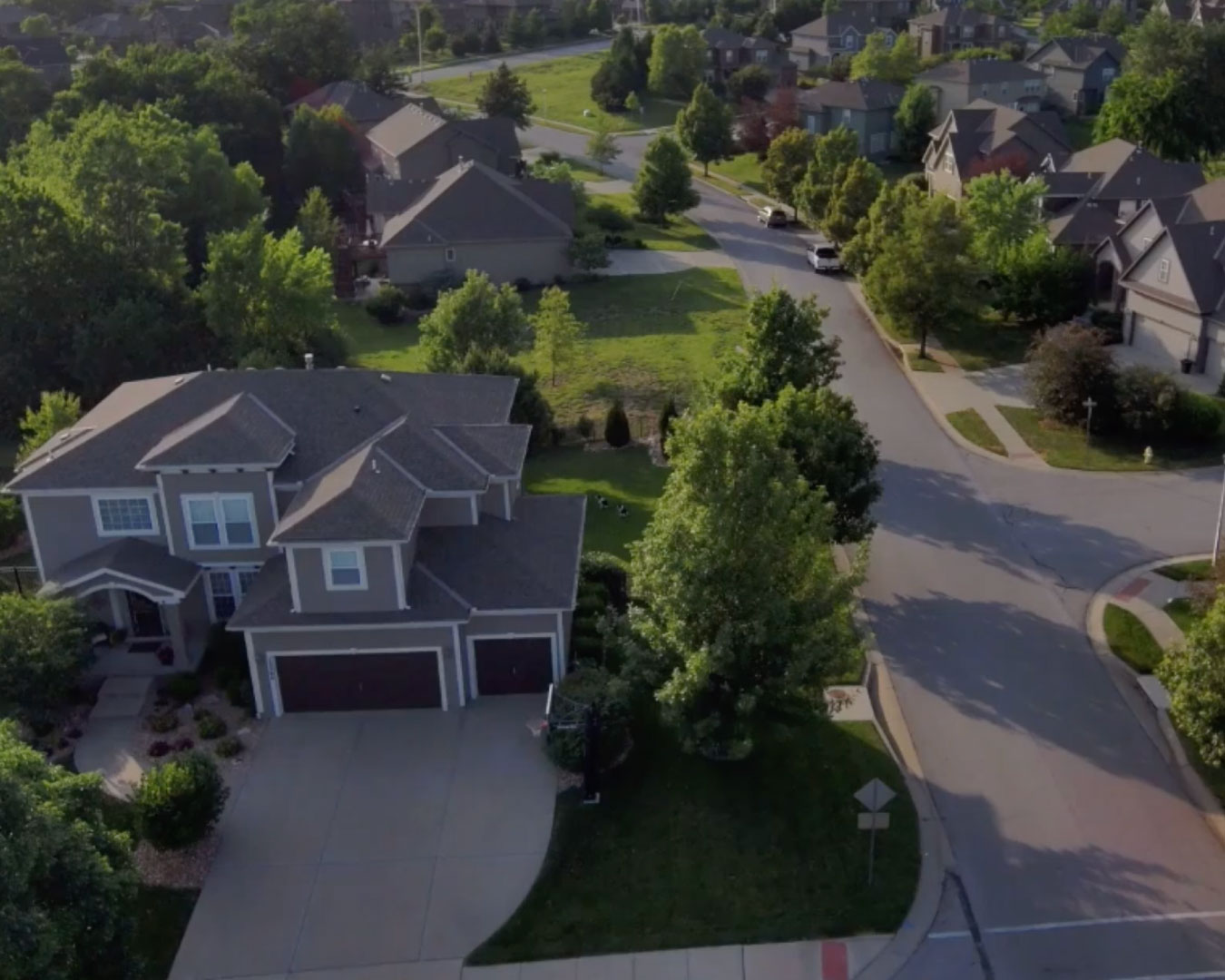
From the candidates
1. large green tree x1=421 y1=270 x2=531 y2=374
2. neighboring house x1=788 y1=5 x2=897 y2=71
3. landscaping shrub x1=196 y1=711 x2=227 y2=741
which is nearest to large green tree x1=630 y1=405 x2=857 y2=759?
landscaping shrub x1=196 y1=711 x2=227 y2=741

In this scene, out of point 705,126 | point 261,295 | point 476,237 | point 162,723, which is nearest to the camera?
point 162,723

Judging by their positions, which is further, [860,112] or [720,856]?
[860,112]

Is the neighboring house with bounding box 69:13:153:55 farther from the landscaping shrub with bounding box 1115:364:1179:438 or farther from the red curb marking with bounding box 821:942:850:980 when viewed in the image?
the red curb marking with bounding box 821:942:850:980

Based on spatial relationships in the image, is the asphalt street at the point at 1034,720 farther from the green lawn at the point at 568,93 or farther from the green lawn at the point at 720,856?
the green lawn at the point at 568,93

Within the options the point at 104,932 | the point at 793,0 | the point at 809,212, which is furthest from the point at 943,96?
the point at 104,932

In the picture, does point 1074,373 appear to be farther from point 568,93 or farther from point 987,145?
point 568,93

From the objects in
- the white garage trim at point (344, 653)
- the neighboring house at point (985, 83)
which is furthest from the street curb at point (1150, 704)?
the neighboring house at point (985, 83)

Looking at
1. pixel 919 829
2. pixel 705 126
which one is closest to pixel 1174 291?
pixel 919 829
